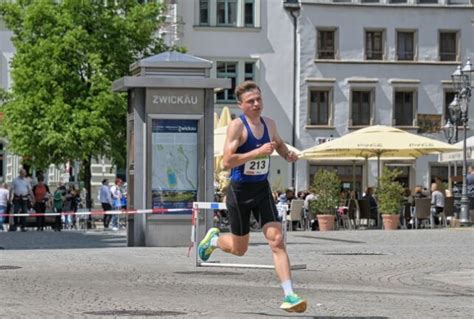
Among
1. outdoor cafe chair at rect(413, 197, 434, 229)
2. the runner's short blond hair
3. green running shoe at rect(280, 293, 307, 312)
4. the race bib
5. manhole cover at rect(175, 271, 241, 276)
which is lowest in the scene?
manhole cover at rect(175, 271, 241, 276)

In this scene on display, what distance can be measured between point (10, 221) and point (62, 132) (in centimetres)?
1380

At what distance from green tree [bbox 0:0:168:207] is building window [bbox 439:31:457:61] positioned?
1729 cm

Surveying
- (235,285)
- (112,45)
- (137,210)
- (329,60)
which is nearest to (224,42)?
(329,60)

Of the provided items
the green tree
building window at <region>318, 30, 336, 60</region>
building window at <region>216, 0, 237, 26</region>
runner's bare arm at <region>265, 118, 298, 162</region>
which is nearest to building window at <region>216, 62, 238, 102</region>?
building window at <region>216, 0, 237, 26</region>

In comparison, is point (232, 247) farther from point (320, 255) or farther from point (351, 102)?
point (351, 102)

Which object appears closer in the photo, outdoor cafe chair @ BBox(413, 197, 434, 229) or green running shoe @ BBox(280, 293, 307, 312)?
green running shoe @ BBox(280, 293, 307, 312)

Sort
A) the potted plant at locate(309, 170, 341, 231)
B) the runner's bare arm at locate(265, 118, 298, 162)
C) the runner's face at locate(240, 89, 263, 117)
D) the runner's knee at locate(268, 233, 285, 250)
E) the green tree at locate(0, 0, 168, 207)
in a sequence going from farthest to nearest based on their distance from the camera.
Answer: the green tree at locate(0, 0, 168, 207) < the potted plant at locate(309, 170, 341, 231) < the runner's bare arm at locate(265, 118, 298, 162) < the runner's face at locate(240, 89, 263, 117) < the runner's knee at locate(268, 233, 285, 250)

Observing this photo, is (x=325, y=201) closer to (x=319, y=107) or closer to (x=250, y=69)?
(x=319, y=107)

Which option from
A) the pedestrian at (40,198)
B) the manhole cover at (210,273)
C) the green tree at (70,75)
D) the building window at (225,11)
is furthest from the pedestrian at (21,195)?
the building window at (225,11)

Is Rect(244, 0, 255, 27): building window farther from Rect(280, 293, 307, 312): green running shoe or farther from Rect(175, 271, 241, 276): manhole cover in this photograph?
Rect(280, 293, 307, 312): green running shoe

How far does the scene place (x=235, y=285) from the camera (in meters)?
15.3

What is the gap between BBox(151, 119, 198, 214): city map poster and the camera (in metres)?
25.4

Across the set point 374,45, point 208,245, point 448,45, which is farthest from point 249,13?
point 208,245

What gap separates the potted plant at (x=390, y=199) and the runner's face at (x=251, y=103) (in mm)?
22933
